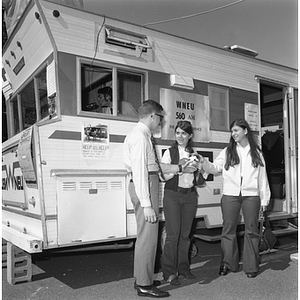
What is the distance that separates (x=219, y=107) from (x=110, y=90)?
1679mm

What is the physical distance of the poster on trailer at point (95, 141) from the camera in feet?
12.8

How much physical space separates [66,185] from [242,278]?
2.21 meters

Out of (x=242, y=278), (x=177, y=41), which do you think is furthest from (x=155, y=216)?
(x=177, y=41)

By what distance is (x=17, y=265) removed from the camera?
13.7 ft

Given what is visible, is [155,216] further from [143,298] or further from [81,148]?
[81,148]

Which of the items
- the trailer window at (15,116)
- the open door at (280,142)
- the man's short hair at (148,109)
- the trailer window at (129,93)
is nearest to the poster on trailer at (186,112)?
the trailer window at (129,93)

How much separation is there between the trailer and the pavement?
11.2 inches

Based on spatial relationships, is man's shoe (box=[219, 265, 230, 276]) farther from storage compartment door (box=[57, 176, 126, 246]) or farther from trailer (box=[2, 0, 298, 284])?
storage compartment door (box=[57, 176, 126, 246])

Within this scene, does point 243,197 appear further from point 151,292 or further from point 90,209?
point 90,209

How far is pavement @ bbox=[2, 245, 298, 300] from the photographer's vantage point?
145 inches

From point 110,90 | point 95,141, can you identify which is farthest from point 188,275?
point 110,90

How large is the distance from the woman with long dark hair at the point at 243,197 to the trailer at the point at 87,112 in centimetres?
51

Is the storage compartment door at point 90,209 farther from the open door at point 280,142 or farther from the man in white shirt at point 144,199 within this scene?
the open door at point 280,142

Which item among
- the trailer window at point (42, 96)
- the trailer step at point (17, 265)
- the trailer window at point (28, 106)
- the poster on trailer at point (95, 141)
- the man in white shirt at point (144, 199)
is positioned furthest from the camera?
the trailer window at point (28, 106)
